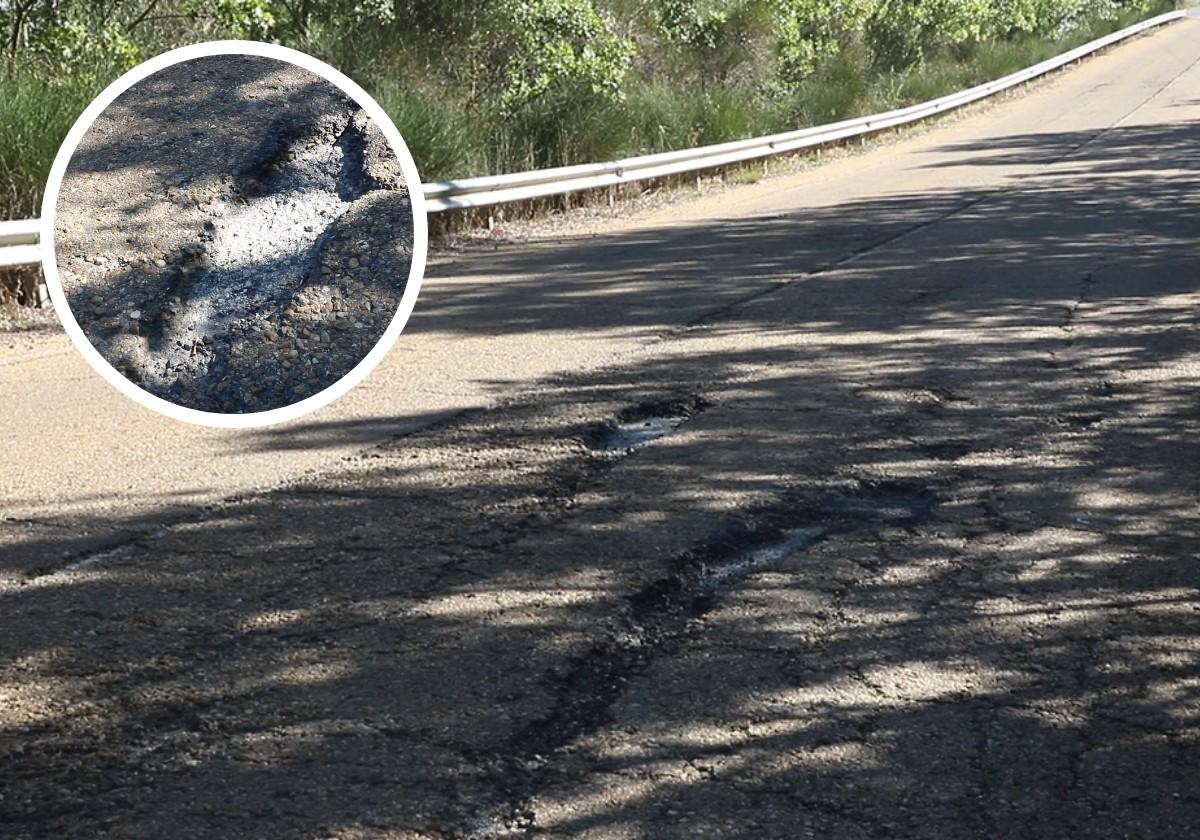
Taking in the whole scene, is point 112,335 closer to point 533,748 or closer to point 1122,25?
point 533,748

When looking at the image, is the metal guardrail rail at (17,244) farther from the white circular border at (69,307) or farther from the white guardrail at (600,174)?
the white circular border at (69,307)

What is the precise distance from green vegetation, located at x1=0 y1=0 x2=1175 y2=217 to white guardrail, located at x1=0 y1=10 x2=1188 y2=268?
0.96 metres

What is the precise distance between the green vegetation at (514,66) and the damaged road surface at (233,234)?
9.12 m

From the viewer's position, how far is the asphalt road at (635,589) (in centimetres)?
416

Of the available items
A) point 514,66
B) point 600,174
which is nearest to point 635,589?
point 600,174

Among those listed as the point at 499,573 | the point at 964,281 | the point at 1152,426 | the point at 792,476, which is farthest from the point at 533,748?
the point at 964,281

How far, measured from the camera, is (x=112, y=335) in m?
4.13

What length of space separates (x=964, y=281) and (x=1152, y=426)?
15.0 ft

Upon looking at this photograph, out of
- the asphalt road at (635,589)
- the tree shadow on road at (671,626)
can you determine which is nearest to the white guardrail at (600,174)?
the asphalt road at (635,589)

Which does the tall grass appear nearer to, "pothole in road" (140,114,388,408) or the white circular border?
the white circular border

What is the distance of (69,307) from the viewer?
167 inches

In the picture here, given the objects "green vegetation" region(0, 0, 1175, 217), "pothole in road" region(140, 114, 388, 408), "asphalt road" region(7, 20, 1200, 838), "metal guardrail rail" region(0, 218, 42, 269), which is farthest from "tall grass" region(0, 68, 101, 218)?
"pothole in road" region(140, 114, 388, 408)

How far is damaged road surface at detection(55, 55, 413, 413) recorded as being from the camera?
13.1 ft

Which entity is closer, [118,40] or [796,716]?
[796,716]
